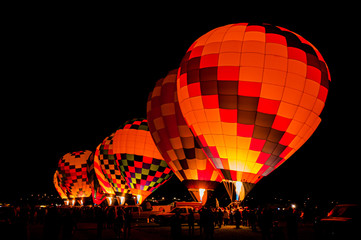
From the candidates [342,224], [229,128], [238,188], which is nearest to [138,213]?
[238,188]

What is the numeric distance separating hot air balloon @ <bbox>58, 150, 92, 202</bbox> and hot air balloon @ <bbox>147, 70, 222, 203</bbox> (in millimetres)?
21192

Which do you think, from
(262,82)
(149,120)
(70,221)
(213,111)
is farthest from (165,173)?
(70,221)

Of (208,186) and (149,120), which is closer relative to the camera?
(208,186)

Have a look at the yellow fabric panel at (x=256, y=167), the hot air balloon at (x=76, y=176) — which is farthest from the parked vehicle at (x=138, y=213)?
the hot air balloon at (x=76, y=176)

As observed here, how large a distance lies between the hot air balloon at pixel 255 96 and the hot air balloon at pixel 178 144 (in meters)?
3.21

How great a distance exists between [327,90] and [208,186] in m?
7.20

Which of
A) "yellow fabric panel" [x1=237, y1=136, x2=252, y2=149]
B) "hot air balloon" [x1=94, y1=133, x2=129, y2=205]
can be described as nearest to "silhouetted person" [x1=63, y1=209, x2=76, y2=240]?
"yellow fabric panel" [x1=237, y1=136, x2=252, y2=149]

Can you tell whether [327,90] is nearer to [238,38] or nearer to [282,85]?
[282,85]

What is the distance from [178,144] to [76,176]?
→ 23.4 meters

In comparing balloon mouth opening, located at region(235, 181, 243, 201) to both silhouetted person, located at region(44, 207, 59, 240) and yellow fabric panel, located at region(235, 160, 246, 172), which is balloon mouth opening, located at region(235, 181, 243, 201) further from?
silhouetted person, located at region(44, 207, 59, 240)

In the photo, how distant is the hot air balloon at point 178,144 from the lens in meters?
17.4

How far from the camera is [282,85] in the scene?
13180mm

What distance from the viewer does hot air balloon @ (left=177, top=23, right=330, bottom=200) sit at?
13.2 meters

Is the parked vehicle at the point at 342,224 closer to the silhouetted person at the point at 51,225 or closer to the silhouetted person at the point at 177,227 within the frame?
the silhouetted person at the point at 177,227
